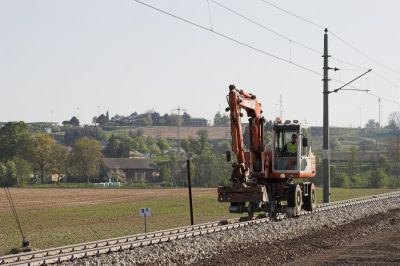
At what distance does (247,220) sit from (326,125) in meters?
14.1

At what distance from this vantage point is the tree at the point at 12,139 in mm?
178375

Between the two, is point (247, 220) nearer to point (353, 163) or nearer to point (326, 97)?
point (326, 97)

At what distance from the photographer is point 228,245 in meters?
28.0

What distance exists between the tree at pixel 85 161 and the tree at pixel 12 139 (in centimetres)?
1056

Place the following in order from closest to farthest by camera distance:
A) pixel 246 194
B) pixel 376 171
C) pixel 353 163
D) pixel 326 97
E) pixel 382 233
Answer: pixel 246 194
pixel 382 233
pixel 326 97
pixel 376 171
pixel 353 163

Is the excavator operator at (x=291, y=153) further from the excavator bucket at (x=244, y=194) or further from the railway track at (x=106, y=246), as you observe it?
the railway track at (x=106, y=246)

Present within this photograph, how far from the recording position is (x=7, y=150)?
7126 inches

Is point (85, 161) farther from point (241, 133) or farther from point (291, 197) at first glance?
point (241, 133)

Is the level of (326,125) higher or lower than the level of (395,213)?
higher

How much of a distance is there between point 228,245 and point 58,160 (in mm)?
152622

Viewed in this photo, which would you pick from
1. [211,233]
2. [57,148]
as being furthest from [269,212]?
[57,148]

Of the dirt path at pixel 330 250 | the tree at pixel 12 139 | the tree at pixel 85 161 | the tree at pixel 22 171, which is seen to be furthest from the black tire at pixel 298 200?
the tree at pixel 85 161

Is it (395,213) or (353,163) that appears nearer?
(395,213)

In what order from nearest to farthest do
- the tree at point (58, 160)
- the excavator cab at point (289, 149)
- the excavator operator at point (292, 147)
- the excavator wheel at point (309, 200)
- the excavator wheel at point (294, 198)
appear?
1. the excavator wheel at point (294, 198)
2. the excavator cab at point (289, 149)
3. the excavator operator at point (292, 147)
4. the excavator wheel at point (309, 200)
5. the tree at point (58, 160)
